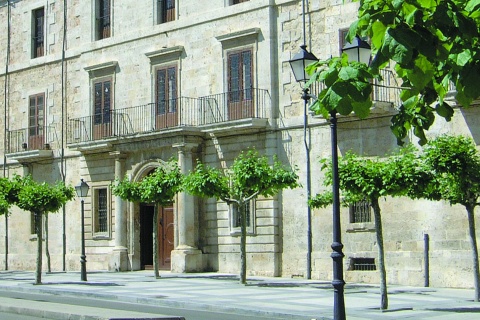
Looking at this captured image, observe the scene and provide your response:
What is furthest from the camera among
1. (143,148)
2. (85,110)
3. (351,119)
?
(85,110)

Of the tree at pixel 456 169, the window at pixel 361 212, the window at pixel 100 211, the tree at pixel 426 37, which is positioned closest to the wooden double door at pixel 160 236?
the window at pixel 100 211

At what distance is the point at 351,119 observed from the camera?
2277 cm

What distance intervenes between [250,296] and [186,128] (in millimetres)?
8620

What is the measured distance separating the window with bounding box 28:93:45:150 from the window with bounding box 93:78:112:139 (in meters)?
3.11

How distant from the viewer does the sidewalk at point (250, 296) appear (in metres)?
14.7

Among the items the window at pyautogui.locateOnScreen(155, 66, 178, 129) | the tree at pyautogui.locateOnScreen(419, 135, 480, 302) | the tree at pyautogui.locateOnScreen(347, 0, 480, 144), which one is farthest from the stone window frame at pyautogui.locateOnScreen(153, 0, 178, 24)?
the tree at pyautogui.locateOnScreen(347, 0, 480, 144)

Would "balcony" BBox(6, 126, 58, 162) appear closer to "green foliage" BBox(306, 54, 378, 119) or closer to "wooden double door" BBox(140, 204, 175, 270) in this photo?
"wooden double door" BBox(140, 204, 175, 270)

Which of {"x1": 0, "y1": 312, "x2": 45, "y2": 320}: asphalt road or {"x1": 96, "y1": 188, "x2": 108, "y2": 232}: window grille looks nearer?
{"x1": 0, "y1": 312, "x2": 45, "y2": 320}: asphalt road

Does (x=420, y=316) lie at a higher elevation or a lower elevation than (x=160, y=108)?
lower

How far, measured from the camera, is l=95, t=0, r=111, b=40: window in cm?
3032

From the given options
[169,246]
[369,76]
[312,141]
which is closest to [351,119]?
[312,141]

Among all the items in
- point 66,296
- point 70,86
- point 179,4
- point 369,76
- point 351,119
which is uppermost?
point 179,4

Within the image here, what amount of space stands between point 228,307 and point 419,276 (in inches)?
279

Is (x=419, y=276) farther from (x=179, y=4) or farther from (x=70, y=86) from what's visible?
(x=70, y=86)
